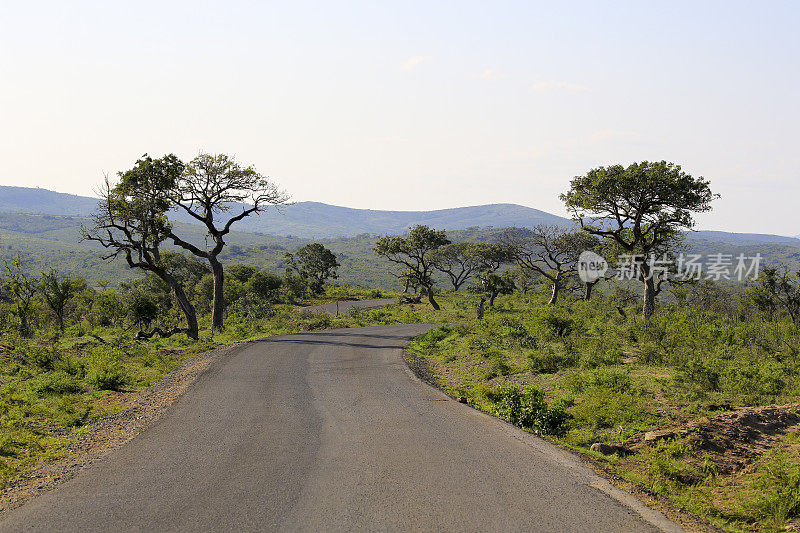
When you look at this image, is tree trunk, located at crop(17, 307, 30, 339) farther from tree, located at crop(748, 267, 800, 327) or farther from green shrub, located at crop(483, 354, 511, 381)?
tree, located at crop(748, 267, 800, 327)

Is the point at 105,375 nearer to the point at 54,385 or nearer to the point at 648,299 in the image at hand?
the point at 54,385

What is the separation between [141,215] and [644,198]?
85.1 feet

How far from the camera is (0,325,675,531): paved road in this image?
6.08 metres

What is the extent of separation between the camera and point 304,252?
235ft

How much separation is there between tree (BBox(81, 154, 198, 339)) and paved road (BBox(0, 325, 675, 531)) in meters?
14.8

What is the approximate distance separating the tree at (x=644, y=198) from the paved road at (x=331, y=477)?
17944 millimetres

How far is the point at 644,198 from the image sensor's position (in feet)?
84.8

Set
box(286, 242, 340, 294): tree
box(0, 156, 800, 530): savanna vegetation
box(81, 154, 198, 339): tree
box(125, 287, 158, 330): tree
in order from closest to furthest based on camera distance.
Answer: box(0, 156, 800, 530): savanna vegetation → box(81, 154, 198, 339): tree → box(125, 287, 158, 330): tree → box(286, 242, 340, 294): tree

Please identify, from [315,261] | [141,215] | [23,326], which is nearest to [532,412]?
[141,215]

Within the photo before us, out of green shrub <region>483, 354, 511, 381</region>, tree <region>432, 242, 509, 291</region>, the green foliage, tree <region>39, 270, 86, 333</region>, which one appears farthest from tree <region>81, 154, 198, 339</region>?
tree <region>432, 242, 509, 291</region>

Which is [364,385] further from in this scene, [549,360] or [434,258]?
[434,258]

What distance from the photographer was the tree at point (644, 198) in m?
24.9

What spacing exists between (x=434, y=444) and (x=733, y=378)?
24.8 ft

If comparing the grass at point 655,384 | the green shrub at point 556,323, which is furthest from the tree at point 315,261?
the green shrub at point 556,323
